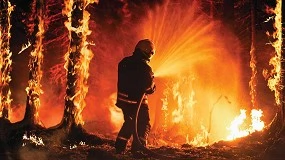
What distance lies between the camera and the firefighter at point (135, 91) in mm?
11156

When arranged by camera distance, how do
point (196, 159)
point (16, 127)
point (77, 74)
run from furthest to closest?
point (16, 127), point (77, 74), point (196, 159)

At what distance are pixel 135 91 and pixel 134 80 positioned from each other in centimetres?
32

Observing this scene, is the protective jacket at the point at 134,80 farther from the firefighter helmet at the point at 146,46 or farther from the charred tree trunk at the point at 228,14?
the charred tree trunk at the point at 228,14

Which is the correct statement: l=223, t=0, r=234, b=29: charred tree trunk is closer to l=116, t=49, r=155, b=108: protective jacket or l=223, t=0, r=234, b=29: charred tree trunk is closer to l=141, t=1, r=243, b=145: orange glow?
l=141, t=1, r=243, b=145: orange glow

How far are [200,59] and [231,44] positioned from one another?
78.1 inches

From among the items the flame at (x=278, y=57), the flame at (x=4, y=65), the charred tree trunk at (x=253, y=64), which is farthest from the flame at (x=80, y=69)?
the charred tree trunk at (x=253, y=64)

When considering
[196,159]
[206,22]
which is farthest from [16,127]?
[206,22]

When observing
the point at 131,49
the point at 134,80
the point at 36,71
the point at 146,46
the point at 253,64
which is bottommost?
the point at 134,80

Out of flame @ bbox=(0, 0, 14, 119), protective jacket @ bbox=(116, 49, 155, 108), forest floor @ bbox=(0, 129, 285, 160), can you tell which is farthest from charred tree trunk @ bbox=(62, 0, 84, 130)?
flame @ bbox=(0, 0, 14, 119)

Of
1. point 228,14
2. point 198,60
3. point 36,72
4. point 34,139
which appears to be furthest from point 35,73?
point 228,14

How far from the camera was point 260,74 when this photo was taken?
71.8 ft

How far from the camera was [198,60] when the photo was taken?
2258 cm

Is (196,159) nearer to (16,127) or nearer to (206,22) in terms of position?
(16,127)

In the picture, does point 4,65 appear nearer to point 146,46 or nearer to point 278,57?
point 146,46
